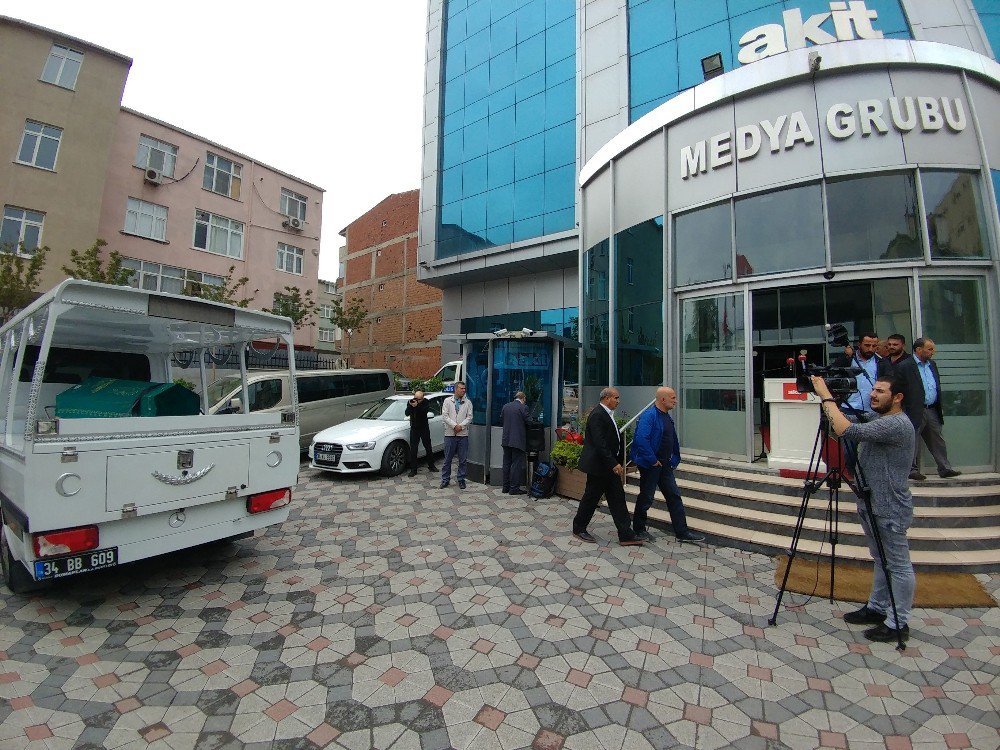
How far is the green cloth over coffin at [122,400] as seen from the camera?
455 centimetres

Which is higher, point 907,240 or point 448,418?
point 907,240

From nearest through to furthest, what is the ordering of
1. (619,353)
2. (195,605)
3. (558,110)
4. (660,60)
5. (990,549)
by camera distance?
1. (195,605)
2. (990,549)
3. (619,353)
4. (660,60)
5. (558,110)

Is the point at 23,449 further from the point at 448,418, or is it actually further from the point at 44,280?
the point at 44,280

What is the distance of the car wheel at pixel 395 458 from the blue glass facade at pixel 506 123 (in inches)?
359

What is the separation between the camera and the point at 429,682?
2785mm

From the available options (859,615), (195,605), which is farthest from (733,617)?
(195,605)

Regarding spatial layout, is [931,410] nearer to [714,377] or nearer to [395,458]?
[714,377]

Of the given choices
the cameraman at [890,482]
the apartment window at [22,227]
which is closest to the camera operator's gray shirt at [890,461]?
the cameraman at [890,482]

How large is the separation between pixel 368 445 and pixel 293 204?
2047 cm

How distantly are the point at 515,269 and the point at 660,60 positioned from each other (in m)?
7.39

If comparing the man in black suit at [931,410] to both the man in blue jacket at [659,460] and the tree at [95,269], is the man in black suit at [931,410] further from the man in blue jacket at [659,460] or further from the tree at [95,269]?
the tree at [95,269]

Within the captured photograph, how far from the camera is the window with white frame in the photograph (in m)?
17.5

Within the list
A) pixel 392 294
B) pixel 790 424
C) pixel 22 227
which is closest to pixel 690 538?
pixel 790 424

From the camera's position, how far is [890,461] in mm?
3254
